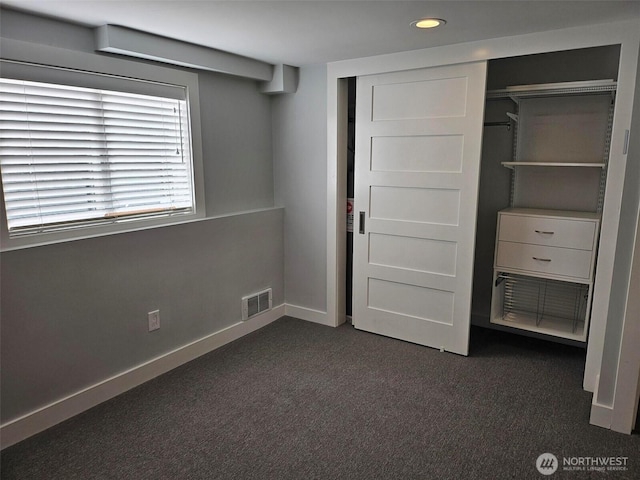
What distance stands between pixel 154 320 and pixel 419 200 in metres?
2.01

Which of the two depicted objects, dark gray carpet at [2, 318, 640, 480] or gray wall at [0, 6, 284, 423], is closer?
dark gray carpet at [2, 318, 640, 480]

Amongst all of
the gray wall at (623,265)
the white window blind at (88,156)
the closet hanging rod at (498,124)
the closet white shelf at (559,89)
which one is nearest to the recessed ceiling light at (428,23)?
the closet white shelf at (559,89)

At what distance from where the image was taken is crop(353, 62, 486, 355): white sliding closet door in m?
3.05

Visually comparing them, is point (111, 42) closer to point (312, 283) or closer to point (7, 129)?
point (7, 129)

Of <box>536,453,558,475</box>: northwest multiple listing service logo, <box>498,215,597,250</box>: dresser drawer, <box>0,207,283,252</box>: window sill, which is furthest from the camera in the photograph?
<box>498,215,597,250</box>: dresser drawer

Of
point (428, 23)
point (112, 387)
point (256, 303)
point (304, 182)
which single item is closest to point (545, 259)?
point (428, 23)

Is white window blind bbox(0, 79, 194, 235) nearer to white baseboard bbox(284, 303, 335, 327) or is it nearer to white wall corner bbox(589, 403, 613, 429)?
white baseboard bbox(284, 303, 335, 327)

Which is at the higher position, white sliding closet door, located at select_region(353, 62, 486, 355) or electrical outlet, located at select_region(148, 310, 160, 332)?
white sliding closet door, located at select_region(353, 62, 486, 355)

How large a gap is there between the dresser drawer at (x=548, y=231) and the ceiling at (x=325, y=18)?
117cm

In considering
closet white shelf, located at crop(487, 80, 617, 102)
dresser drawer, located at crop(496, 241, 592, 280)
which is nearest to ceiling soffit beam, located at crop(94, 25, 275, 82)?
closet white shelf, located at crop(487, 80, 617, 102)

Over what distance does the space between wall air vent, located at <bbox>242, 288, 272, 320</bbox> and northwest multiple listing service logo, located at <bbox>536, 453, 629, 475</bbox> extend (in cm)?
228

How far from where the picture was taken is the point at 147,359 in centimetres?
294

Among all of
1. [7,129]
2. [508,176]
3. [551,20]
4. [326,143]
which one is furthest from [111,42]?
[508,176]

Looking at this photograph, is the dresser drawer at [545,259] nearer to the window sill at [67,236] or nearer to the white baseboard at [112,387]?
the white baseboard at [112,387]
